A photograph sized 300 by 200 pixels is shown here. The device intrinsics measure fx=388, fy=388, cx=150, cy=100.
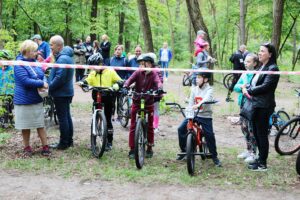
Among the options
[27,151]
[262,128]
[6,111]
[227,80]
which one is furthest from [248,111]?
[227,80]

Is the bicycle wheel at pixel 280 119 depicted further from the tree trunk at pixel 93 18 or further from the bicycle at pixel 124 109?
the tree trunk at pixel 93 18

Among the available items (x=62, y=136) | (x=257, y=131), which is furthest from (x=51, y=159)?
(x=257, y=131)

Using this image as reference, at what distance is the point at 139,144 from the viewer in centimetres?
642

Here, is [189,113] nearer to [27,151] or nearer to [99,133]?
[99,133]

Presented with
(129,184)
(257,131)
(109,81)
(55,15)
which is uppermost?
(55,15)

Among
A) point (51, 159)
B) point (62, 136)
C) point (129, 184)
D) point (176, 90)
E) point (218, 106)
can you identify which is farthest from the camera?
point (176, 90)

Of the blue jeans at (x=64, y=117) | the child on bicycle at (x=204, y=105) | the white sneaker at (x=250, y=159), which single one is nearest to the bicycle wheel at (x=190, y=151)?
the child on bicycle at (x=204, y=105)

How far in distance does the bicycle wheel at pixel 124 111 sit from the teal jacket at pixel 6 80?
9.23 feet

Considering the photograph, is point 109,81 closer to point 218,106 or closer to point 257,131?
point 257,131

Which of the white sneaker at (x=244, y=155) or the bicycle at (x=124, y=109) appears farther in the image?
the bicycle at (x=124, y=109)

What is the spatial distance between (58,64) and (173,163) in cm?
268

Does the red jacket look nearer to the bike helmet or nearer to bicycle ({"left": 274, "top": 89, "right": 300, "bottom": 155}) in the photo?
bicycle ({"left": 274, "top": 89, "right": 300, "bottom": 155})

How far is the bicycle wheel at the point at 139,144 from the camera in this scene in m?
6.23

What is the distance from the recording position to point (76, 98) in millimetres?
14688
